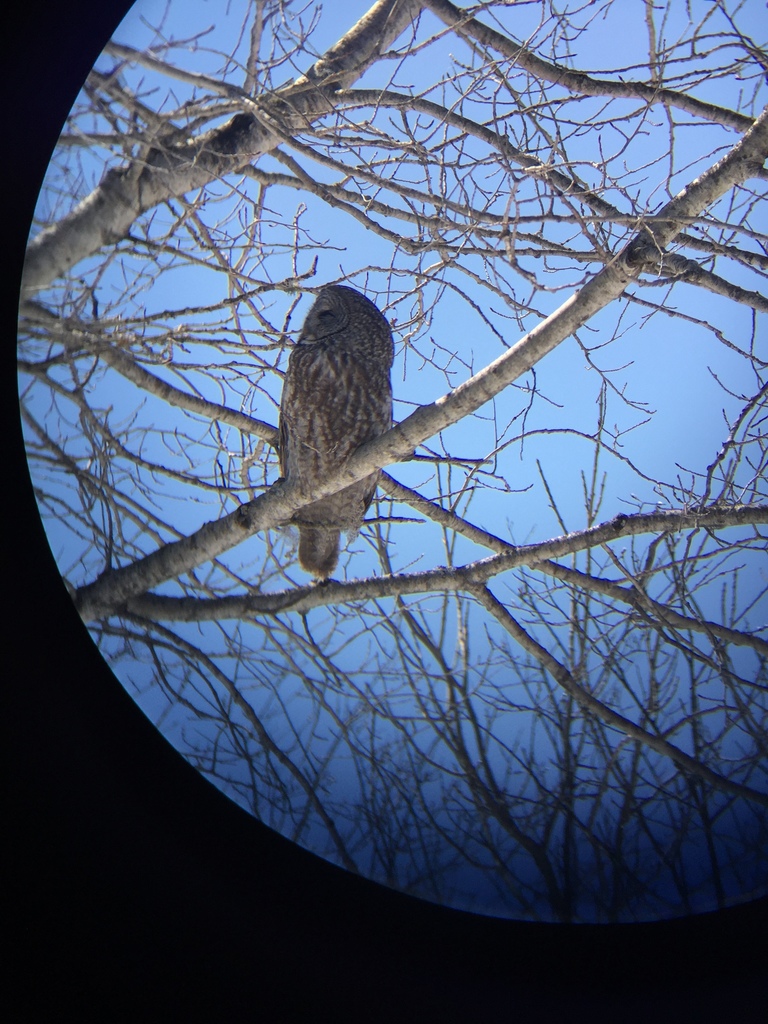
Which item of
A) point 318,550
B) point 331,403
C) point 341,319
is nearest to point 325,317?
point 341,319

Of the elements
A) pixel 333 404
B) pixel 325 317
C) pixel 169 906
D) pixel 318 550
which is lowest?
pixel 169 906

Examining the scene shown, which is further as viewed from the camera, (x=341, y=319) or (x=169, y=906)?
(x=341, y=319)

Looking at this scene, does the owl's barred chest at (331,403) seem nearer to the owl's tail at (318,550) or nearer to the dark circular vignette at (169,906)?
the owl's tail at (318,550)

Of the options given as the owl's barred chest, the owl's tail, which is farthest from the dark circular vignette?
the owl's barred chest

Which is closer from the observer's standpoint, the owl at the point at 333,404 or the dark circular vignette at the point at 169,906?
the dark circular vignette at the point at 169,906

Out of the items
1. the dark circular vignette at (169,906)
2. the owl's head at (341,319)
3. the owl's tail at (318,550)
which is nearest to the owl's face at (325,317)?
the owl's head at (341,319)

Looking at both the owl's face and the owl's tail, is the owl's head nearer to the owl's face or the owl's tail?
the owl's face

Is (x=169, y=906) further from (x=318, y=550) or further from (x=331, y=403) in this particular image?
(x=331, y=403)
